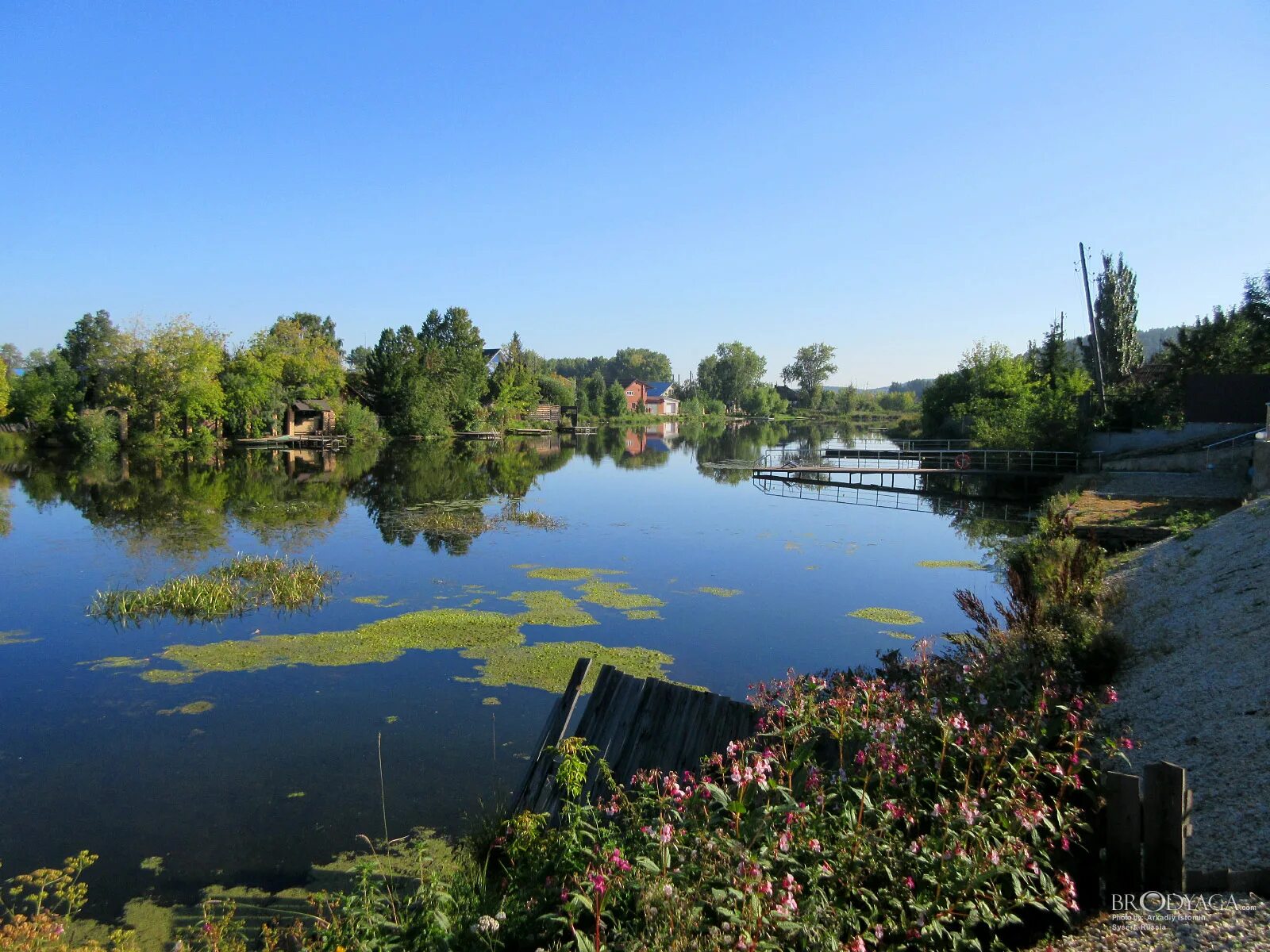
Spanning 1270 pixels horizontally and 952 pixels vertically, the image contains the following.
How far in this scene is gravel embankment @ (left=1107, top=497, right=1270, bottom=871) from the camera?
480 cm

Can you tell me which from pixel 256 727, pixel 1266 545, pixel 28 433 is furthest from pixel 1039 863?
pixel 28 433

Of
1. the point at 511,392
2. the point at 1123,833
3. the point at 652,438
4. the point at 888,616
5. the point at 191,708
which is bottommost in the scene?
the point at 191,708

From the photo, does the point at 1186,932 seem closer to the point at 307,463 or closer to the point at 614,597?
the point at 614,597

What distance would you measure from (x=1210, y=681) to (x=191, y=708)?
35.1 ft

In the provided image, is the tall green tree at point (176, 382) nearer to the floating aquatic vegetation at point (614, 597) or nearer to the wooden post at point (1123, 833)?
the floating aquatic vegetation at point (614, 597)

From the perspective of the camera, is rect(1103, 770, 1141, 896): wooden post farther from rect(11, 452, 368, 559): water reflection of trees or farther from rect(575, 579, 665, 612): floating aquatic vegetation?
rect(11, 452, 368, 559): water reflection of trees

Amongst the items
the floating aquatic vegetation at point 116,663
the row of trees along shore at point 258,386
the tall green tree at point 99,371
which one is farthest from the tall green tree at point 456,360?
the floating aquatic vegetation at point 116,663

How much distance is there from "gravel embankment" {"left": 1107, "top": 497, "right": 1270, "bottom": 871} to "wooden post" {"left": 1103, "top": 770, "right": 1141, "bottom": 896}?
3.06 ft

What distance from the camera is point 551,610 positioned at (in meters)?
13.9

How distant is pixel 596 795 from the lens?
5.29m

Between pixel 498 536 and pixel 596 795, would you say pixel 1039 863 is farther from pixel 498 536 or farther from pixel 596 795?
pixel 498 536

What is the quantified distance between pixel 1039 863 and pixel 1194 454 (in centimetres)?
2675

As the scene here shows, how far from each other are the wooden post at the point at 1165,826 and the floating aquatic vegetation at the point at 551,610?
9943 mm

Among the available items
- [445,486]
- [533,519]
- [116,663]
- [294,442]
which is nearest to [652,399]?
[294,442]
